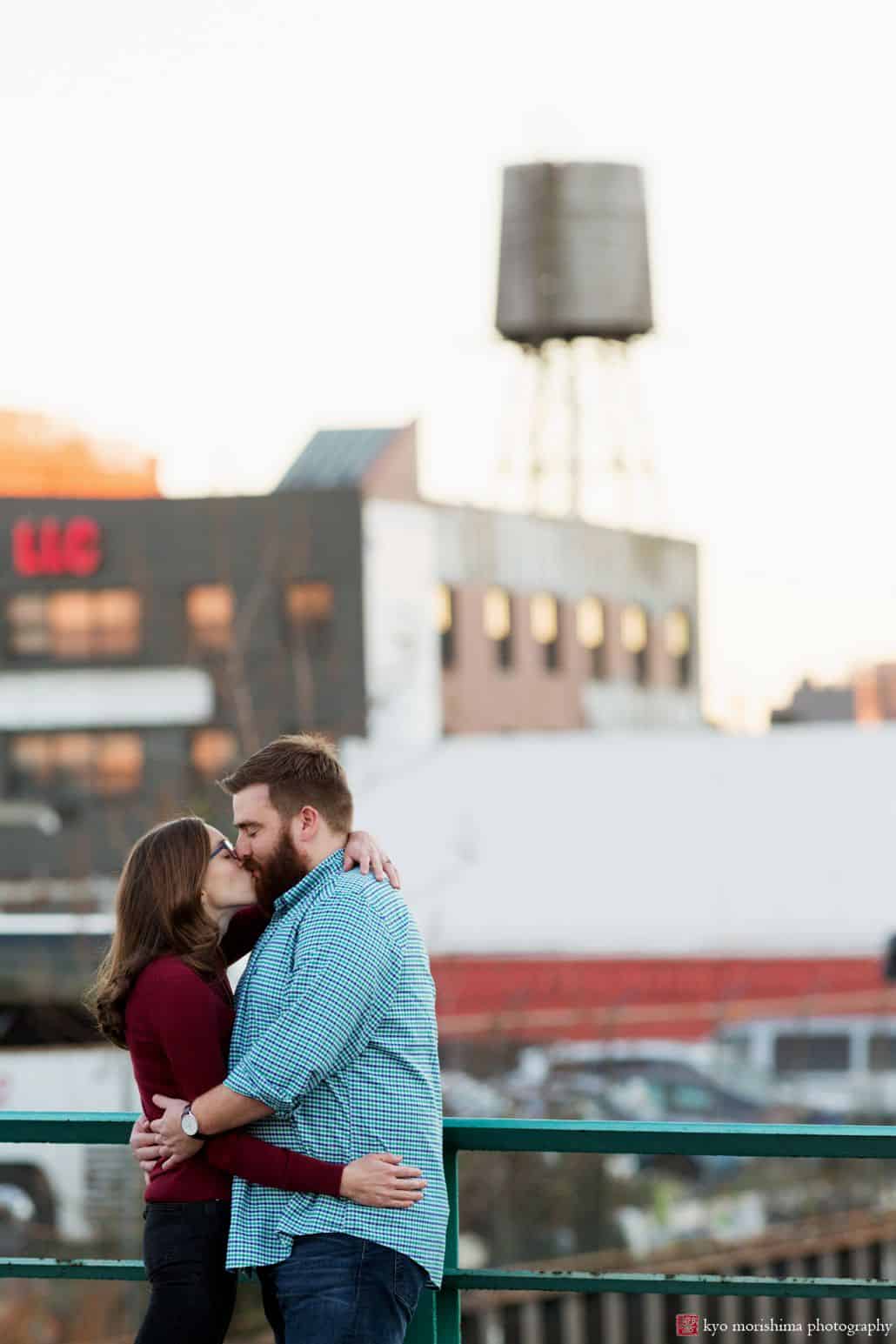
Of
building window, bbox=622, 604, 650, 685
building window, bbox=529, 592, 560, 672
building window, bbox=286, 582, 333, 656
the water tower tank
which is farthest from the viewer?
the water tower tank

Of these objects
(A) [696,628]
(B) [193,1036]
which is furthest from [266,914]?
(A) [696,628]

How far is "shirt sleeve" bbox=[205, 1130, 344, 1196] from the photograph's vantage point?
361cm

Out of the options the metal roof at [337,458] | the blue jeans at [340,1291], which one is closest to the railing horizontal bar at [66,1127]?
the blue jeans at [340,1291]

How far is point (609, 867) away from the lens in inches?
1889

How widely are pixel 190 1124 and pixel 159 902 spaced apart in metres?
0.36

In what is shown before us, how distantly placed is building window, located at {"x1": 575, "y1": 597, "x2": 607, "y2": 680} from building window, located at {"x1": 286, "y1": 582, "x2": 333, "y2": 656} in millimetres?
10756

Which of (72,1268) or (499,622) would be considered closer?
(72,1268)

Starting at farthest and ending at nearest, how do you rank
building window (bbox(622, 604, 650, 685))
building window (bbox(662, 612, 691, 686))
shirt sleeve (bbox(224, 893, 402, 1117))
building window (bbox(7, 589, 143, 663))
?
1. building window (bbox(662, 612, 691, 686))
2. building window (bbox(622, 604, 650, 685))
3. building window (bbox(7, 589, 143, 663))
4. shirt sleeve (bbox(224, 893, 402, 1117))

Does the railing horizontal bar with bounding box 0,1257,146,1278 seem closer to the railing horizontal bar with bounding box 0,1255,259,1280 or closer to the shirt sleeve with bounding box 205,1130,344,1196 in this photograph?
the railing horizontal bar with bounding box 0,1255,259,1280

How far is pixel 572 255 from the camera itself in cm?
6969

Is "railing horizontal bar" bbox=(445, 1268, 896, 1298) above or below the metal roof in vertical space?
below

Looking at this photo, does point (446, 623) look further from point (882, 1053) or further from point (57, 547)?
point (882, 1053)

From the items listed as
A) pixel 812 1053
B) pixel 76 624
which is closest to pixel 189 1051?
pixel 812 1053

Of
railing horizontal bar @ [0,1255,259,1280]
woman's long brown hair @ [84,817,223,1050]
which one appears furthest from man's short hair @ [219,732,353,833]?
railing horizontal bar @ [0,1255,259,1280]
